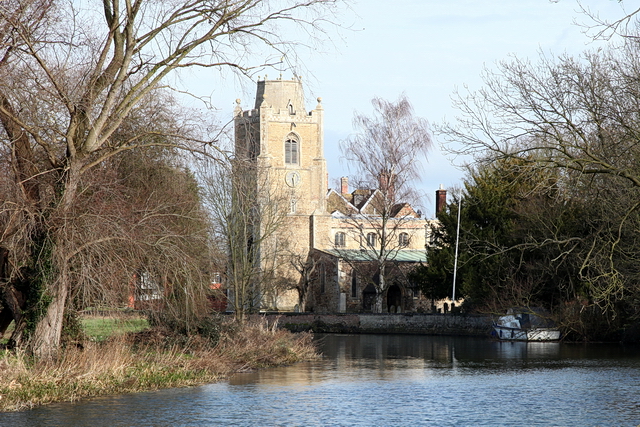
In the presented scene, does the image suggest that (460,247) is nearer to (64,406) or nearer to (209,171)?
(209,171)

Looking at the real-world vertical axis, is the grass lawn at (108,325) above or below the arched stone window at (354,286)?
below

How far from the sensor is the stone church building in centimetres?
5241

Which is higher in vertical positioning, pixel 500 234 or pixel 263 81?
pixel 263 81

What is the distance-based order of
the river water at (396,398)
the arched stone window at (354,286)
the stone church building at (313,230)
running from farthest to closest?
the arched stone window at (354,286), the stone church building at (313,230), the river water at (396,398)

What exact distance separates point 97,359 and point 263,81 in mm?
46959

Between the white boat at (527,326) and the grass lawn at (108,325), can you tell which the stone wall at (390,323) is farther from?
the grass lawn at (108,325)

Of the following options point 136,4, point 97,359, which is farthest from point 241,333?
point 136,4

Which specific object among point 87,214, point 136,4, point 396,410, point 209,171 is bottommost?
point 396,410

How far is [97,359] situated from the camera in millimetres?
15328

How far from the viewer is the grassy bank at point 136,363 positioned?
13500 mm

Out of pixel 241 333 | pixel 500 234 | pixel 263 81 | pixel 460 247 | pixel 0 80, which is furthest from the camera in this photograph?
pixel 263 81

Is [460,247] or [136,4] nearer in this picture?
[136,4]

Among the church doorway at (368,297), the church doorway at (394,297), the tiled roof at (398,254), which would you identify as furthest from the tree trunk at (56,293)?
the church doorway at (394,297)

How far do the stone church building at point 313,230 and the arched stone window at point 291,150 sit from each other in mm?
72
